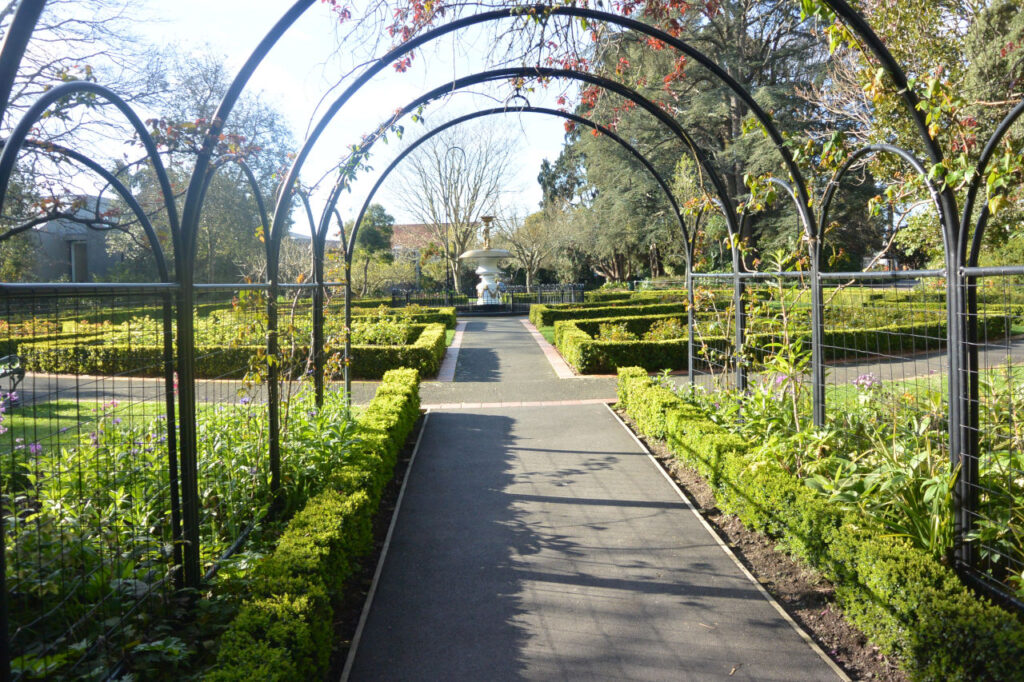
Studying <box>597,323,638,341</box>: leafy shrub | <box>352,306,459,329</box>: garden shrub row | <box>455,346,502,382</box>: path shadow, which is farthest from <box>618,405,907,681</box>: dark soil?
<box>352,306,459,329</box>: garden shrub row

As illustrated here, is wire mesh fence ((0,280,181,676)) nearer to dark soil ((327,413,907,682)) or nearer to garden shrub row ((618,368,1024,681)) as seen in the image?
dark soil ((327,413,907,682))

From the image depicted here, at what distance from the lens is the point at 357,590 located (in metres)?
3.89

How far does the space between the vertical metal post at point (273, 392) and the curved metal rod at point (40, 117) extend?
4.69 feet

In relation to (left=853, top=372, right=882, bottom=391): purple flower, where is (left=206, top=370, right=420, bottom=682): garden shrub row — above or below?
below

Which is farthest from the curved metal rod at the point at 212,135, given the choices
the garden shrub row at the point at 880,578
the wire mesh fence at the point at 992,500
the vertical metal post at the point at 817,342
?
the vertical metal post at the point at 817,342

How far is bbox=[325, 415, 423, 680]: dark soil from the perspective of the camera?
3205mm

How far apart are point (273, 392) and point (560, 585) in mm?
2333

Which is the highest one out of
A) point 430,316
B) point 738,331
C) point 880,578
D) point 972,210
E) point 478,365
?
point 972,210

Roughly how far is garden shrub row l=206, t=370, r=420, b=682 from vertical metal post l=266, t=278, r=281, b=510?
1.38ft

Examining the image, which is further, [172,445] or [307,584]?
[172,445]

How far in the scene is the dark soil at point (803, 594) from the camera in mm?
3031

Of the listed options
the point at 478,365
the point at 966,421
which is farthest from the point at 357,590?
the point at 478,365

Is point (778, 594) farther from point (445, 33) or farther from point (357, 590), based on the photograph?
point (445, 33)

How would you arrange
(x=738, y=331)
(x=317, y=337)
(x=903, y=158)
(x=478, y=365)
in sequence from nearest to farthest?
1. (x=903, y=158)
2. (x=317, y=337)
3. (x=738, y=331)
4. (x=478, y=365)
